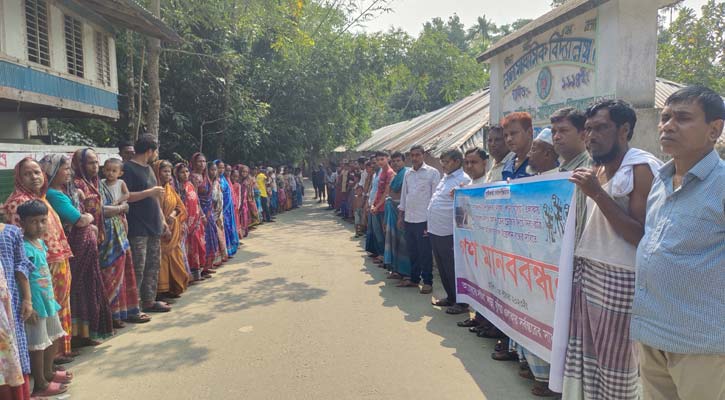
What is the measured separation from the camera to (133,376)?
3.93 meters

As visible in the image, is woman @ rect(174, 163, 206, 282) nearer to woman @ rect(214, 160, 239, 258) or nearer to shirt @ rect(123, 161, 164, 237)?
shirt @ rect(123, 161, 164, 237)

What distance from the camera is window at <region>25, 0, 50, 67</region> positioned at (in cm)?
836

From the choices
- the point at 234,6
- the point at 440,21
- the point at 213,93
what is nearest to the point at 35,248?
the point at 234,6

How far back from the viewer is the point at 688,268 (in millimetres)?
1930

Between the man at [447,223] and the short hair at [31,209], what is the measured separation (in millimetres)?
3916

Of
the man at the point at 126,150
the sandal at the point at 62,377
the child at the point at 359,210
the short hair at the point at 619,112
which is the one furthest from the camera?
the child at the point at 359,210

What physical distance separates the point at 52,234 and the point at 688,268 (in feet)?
14.2

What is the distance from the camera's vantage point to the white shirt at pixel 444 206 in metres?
5.59

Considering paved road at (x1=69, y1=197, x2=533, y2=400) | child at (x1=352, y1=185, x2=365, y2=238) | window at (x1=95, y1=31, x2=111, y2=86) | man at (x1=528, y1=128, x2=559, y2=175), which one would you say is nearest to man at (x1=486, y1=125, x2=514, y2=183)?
man at (x1=528, y1=128, x2=559, y2=175)

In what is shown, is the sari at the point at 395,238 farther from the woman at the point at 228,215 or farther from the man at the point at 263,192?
the man at the point at 263,192

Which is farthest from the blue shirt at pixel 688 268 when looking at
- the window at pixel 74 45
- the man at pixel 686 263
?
the window at pixel 74 45

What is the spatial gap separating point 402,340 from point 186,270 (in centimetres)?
346

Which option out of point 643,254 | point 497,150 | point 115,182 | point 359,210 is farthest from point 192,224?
point 643,254

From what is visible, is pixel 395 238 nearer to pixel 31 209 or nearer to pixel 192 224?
pixel 192 224
